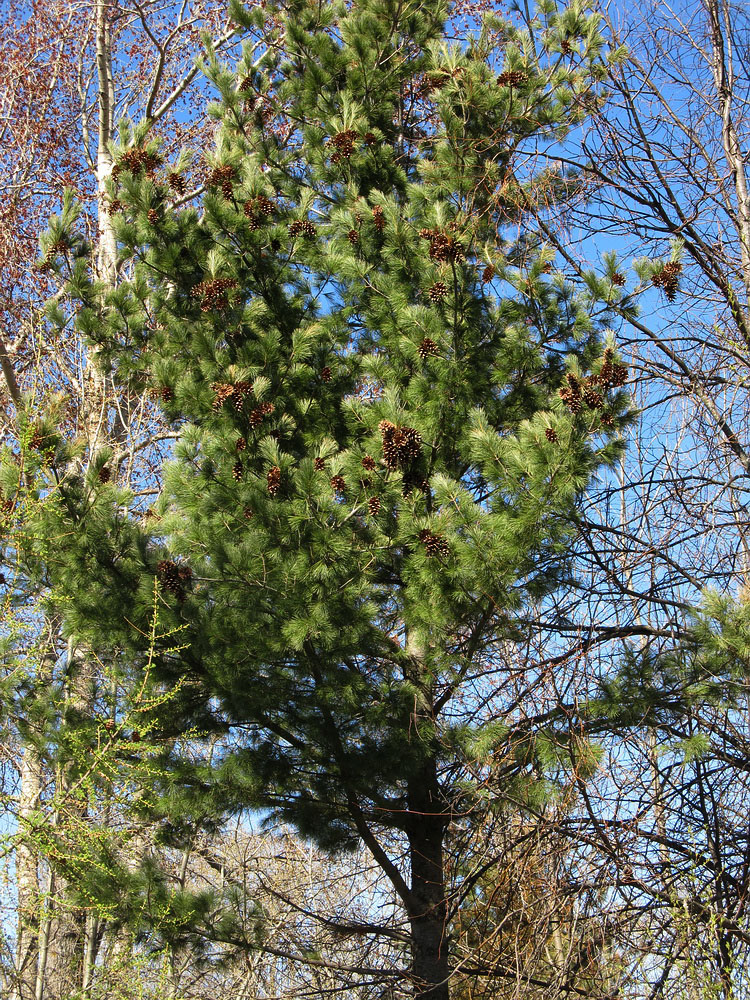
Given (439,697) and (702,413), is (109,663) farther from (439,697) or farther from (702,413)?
(702,413)

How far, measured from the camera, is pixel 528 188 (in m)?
5.90

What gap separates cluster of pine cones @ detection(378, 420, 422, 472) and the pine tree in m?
0.01

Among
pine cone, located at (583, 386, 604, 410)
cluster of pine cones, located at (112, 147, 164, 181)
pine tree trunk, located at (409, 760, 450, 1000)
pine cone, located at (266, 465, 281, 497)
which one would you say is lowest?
pine tree trunk, located at (409, 760, 450, 1000)

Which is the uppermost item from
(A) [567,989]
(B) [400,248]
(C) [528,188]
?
(C) [528,188]

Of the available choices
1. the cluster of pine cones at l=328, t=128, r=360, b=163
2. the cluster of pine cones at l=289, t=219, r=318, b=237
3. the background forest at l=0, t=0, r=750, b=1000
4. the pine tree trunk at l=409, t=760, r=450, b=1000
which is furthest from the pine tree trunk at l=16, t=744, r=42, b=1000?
the cluster of pine cones at l=328, t=128, r=360, b=163

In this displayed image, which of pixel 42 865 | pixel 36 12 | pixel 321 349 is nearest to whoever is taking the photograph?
pixel 321 349

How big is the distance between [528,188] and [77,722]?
4.41 m

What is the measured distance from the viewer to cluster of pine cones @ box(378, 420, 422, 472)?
4461 mm

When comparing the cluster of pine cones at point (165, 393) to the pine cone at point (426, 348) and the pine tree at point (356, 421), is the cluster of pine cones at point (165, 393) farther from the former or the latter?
the pine cone at point (426, 348)

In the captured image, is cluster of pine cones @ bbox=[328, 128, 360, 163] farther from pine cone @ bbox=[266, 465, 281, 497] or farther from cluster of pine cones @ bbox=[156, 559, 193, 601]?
cluster of pine cones @ bbox=[156, 559, 193, 601]

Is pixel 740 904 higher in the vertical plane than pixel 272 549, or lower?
lower

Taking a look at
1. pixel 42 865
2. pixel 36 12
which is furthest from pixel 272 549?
pixel 36 12

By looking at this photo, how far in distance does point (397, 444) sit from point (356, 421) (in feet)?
3.18

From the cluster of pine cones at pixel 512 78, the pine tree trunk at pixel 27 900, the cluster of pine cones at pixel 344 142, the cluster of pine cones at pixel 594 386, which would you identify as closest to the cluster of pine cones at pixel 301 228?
the cluster of pine cones at pixel 344 142
